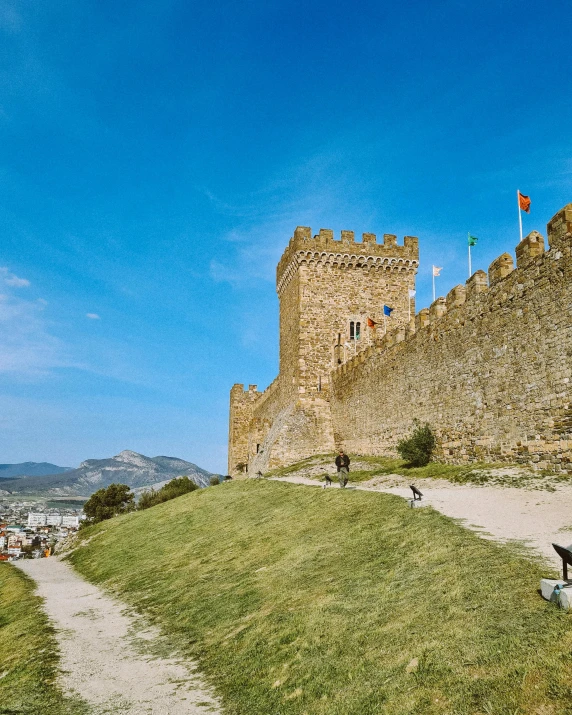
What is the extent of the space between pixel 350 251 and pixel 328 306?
3696 millimetres

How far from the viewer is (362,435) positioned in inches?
1172

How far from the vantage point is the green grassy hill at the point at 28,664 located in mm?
7285

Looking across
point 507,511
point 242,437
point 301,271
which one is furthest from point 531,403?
point 242,437

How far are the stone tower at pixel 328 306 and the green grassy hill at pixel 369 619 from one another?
19357mm

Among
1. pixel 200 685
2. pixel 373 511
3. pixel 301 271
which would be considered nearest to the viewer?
pixel 200 685

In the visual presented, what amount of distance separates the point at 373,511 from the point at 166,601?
4932 mm

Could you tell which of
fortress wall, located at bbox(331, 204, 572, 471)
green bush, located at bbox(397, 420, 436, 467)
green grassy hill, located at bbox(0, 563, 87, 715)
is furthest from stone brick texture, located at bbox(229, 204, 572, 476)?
green grassy hill, located at bbox(0, 563, 87, 715)

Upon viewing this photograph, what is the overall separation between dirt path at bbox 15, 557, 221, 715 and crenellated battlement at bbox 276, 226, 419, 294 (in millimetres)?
25332

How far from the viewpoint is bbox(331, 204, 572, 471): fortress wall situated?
14.4 m

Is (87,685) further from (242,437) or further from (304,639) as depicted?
(242,437)

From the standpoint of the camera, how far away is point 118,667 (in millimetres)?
8492

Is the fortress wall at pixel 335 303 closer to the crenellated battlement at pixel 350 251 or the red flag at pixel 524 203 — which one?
the crenellated battlement at pixel 350 251

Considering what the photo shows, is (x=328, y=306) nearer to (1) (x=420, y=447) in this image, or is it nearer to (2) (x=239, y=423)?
(1) (x=420, y=447)

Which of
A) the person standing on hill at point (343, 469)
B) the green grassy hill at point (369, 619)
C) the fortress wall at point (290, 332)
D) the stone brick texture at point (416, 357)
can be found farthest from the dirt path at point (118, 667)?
the fortress wall at point (290, 332)
